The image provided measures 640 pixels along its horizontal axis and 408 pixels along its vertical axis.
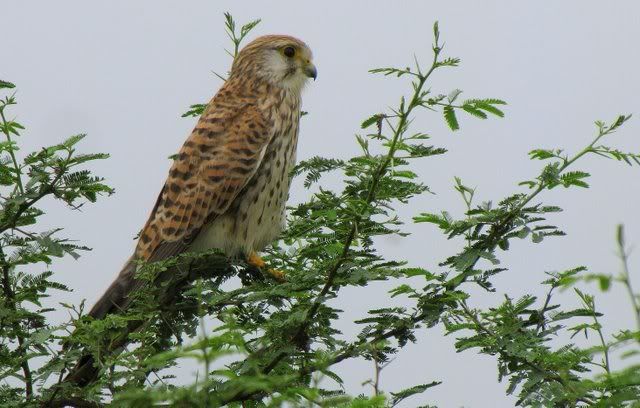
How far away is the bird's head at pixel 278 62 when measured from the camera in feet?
19.3

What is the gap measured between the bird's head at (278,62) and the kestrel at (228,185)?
249 mm

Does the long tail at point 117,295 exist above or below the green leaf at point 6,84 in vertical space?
below

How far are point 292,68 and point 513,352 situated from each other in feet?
9.91

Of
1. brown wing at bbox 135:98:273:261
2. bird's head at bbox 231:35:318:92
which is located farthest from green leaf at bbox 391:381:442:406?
bird's head at bbox 231:35:318:92

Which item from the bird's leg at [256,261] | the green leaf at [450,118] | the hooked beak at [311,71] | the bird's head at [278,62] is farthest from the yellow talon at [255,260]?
the green leaf at [450,118]

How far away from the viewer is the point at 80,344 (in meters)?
3.77

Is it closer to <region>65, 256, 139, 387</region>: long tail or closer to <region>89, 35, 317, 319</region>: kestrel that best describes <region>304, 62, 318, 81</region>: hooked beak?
<region>89, 35, 317, 319</region>: kestrel

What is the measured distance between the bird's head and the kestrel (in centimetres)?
25

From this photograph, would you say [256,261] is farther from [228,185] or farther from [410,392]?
[410,392]

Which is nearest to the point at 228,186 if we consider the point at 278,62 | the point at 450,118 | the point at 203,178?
the point at 203,178

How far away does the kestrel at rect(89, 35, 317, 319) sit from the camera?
17.1ft

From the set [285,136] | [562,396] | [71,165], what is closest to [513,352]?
[562,396]

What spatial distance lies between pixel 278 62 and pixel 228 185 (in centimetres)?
99

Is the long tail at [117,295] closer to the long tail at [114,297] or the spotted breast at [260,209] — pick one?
the long tail at [114,297]
